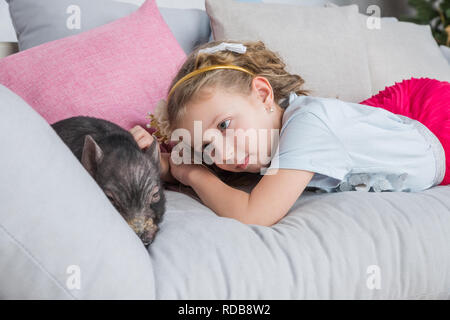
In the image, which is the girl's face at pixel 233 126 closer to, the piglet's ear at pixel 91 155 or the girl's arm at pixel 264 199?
the girl's arm at pixel 264 199

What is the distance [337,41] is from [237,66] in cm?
79

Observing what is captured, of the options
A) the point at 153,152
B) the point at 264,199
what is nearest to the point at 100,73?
→ the point at 153,152

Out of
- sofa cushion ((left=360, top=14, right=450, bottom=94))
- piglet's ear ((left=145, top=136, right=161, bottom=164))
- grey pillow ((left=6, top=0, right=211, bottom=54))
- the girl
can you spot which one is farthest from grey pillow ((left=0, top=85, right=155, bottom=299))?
sofa cushion ((left=360, top=14, right=450, bottom=94))

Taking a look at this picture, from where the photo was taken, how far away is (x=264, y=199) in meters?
1.02

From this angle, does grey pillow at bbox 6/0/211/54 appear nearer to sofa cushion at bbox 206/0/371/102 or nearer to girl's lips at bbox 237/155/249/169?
sofa cushion at bbox 206/0/371/102

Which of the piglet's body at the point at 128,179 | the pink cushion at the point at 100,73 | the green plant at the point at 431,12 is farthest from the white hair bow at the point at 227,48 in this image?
the green plant at the point at 431,12

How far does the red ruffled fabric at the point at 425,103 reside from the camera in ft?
4.69

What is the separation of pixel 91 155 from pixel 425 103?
47.0 inches

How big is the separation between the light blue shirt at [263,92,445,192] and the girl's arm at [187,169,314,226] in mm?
32

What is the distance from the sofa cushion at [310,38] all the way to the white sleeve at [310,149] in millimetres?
684

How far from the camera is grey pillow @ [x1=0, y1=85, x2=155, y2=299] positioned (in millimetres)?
627

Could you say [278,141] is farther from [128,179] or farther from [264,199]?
[128,179]
